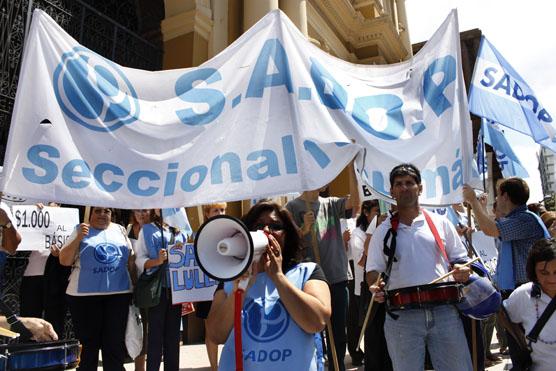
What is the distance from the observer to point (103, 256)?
448 cm

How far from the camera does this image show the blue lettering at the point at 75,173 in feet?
10.3

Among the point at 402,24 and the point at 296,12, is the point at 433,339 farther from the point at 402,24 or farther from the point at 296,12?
the point at 402,24

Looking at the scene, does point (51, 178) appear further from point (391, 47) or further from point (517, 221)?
point (391, 47)

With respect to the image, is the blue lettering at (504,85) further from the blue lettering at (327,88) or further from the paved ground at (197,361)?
the paved ground at (197,361)

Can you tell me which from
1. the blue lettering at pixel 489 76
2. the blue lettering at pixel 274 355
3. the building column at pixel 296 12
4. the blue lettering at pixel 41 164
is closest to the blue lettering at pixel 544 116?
the blue lettering at pixel 489 76

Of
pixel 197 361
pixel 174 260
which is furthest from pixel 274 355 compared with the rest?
pixel 197 361

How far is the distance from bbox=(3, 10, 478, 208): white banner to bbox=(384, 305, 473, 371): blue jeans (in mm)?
747

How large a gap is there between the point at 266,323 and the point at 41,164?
1.77 m

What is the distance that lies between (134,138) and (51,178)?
1.87ft

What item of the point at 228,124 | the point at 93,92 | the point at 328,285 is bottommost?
the point at 328,285

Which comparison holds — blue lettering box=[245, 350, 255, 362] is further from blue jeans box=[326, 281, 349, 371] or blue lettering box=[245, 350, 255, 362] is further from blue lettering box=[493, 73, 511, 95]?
blue lettering box=[493, 73, 511, 95]

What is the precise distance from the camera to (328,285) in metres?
3.16

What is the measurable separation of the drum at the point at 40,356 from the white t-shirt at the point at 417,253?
1795 mm

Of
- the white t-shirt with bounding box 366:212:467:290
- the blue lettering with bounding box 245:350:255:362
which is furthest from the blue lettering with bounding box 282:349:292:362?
the white t-shirt with bounding box 366:212:467:290
